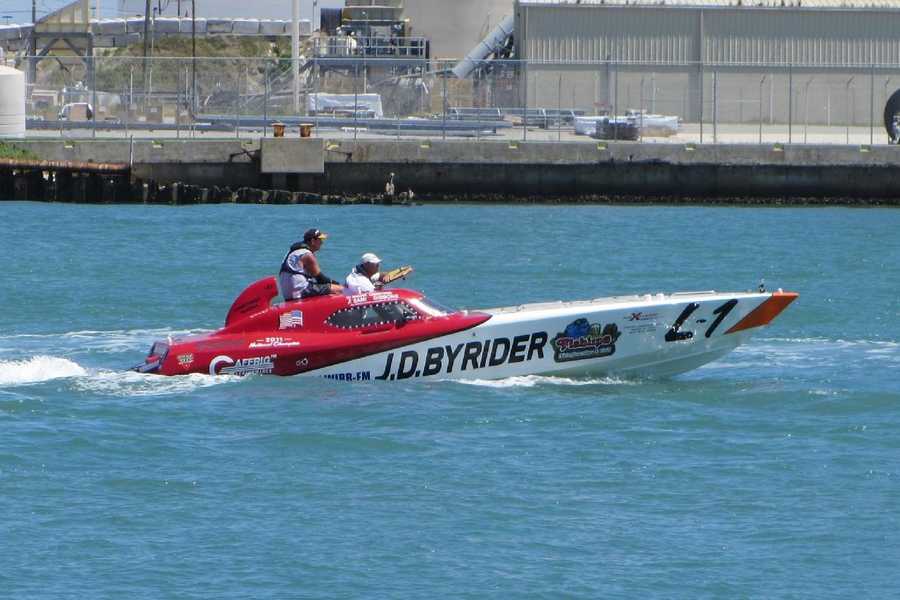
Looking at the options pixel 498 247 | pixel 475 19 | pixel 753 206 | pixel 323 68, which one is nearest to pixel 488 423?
pixel 498 247

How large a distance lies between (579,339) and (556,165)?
2780 centimetres

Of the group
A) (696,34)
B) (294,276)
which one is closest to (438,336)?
(294,276)

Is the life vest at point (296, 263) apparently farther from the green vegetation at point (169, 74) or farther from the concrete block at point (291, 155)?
the green vegetation at point (169, 74)

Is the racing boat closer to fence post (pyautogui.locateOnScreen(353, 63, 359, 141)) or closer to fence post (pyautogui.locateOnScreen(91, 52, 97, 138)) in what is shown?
fence post (pyautogui.locateOnScreen(353, 63, 359, 141))

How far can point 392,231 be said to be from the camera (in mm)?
40375

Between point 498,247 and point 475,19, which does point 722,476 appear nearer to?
point 498,247

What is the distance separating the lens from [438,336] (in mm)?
20453

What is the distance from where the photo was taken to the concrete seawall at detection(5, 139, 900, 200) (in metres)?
47.8

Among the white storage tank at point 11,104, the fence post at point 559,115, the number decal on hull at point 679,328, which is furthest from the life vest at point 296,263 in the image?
the white storage tank at point 11,104

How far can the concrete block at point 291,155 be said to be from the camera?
47.5 meters

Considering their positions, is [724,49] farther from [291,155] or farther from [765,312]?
[765,312]

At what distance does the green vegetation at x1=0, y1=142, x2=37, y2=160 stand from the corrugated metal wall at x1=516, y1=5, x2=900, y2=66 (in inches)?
723

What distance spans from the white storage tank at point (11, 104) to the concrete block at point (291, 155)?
8.62 metres

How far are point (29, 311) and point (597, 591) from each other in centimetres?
1596
